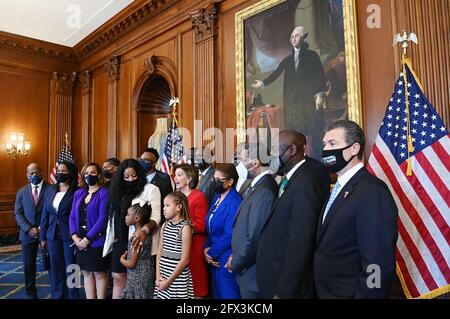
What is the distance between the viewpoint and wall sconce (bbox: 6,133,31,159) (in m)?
8.07

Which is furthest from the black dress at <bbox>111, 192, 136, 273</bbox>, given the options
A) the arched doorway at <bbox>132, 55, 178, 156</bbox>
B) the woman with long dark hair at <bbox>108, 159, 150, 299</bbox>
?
the arched doorway at <bbox>132, 55, 178, 156</bbox>

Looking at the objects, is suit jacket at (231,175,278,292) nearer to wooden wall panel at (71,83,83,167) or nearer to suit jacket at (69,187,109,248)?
suit jacket at (69,187,109,248)

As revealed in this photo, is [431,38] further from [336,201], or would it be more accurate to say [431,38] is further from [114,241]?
[114,241]

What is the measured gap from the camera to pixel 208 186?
387 centimetres

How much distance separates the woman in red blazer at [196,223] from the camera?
2934 millimetres

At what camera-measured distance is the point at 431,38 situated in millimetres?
3051

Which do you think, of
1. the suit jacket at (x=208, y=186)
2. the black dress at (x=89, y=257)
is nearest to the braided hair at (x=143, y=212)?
the black dress at (x=89, y=257)

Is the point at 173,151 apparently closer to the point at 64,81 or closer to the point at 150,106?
the point at 150,106

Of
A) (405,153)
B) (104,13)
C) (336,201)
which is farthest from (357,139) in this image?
(104,13)

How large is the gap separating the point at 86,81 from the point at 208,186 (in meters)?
6.61

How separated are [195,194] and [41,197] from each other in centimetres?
262

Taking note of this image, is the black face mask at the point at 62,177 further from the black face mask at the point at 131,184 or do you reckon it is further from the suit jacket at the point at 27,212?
the black face mask at the point at 131,184

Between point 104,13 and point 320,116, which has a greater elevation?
point 104,13
